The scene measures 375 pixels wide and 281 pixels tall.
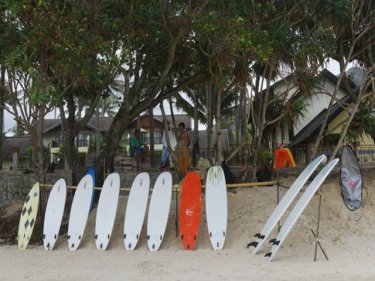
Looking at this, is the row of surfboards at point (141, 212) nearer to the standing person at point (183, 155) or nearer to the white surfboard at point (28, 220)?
the white surfboard at point (28, 220)

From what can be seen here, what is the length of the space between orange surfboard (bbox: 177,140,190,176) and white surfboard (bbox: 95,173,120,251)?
321 centimetres

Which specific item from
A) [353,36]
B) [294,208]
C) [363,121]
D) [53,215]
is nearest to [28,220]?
[53,215]

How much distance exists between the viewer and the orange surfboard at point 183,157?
12.8 meters

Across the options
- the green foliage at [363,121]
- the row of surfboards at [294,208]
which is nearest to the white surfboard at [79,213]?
the row of surfboards at [294,208]

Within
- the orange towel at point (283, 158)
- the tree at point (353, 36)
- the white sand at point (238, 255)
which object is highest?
the tree at point (353, 36)

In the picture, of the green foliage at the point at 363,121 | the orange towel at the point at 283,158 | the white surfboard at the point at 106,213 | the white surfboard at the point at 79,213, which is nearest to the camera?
the white surfboard at the point at 106,213

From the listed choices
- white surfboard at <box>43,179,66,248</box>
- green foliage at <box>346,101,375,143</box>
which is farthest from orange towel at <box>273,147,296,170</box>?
white surfboard at <box>43,179,66,248</box>

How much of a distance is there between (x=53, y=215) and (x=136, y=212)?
70.0 inches

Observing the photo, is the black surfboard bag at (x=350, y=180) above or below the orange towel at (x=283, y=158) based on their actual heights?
below

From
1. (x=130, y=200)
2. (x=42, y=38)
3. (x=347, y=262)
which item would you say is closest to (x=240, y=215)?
(x=130, y=200)

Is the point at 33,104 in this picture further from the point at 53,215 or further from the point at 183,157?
the point at 183,157

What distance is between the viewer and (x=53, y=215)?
32.3 ft

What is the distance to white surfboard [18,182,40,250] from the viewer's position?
961 cm

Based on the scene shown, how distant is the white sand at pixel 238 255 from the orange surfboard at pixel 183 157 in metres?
2.22
